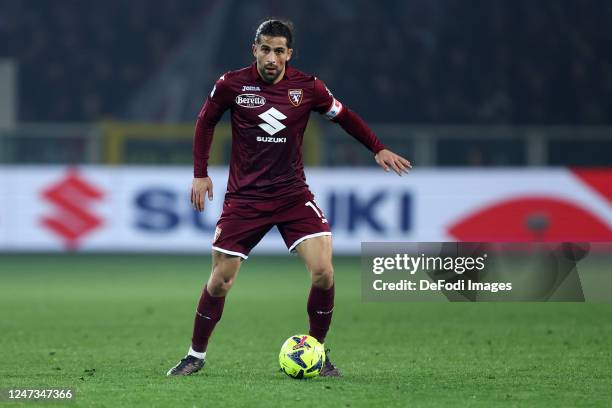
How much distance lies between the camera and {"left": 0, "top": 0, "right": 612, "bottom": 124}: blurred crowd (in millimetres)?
22406

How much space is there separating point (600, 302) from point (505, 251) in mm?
3149

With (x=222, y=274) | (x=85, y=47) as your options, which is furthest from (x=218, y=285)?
(x=85, y=47)

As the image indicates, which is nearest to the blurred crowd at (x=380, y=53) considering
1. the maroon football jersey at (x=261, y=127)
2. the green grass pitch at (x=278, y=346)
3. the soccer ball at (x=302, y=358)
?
the green grass pitch at (x=278, y=346)

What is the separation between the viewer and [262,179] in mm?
6891

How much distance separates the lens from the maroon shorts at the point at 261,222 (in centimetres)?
685

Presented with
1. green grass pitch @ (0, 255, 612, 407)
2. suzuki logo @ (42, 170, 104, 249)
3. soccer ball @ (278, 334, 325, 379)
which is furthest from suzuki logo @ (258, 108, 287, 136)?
suzuki logo @ (42, 170, 104, 249)

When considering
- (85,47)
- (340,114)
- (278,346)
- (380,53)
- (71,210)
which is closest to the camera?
(340,114)

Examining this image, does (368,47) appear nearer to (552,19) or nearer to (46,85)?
(552,19)

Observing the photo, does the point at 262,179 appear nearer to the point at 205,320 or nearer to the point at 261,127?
the point at 261,127

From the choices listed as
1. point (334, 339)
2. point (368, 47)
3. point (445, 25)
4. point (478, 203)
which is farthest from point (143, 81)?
point (334, 339)

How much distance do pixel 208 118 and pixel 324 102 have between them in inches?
26.0

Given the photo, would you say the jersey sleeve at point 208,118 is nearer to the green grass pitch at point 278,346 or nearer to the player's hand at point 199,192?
the player's hand at point 199,192

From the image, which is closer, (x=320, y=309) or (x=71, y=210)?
(x=320, y=309)

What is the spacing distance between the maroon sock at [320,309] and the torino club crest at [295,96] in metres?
1.03
